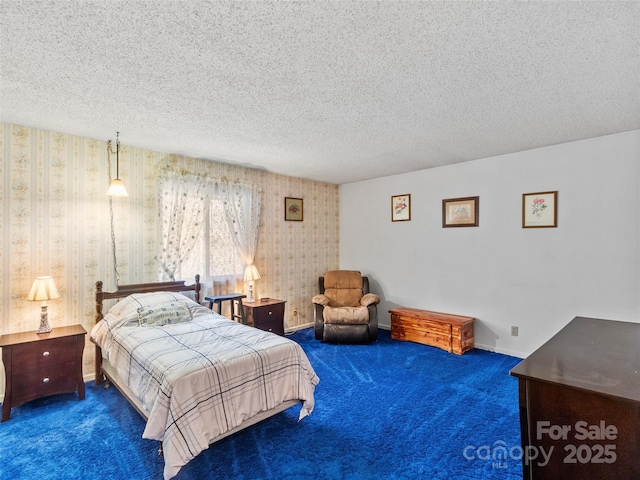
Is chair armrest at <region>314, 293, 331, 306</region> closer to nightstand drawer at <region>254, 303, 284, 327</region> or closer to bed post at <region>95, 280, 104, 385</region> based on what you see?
nightstand drawer at <region>254, 303, 284, 327</region>

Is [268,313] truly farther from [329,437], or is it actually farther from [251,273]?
[329,437]

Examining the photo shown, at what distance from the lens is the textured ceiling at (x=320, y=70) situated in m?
1.58

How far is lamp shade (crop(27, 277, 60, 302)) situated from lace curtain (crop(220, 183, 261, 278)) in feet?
6.79

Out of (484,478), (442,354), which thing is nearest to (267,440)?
(484,478)

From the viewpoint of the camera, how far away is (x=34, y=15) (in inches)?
61.9

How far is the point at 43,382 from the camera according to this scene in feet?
9.30

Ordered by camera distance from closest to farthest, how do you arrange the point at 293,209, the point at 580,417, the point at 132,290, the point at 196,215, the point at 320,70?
the point at 580,417
the point at 320,70
the point at 132,290
the point at 196,215
the point at 293,209

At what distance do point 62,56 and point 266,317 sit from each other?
3.37 metres

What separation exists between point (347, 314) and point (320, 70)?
3.27 m

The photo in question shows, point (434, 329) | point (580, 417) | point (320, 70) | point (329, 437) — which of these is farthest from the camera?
point (434, 329)

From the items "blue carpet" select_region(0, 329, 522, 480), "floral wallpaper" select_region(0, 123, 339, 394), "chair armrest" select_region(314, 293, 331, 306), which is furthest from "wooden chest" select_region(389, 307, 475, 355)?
"floral wallpaper" select_region(0, 123, 339, 394)

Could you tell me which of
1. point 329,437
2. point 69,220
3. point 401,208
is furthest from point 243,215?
point 329,437

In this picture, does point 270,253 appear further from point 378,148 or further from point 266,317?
point 378,148

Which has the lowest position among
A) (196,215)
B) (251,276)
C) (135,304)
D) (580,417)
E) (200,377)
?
(200,377)
